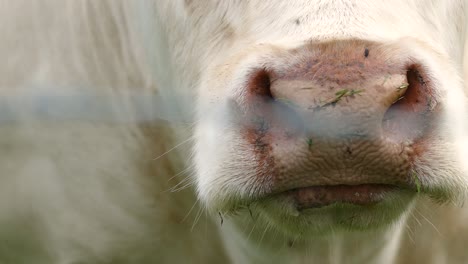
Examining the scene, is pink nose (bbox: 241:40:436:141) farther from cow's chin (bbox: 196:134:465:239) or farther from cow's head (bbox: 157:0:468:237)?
cow's chin (bbox: 196:134:465:239)

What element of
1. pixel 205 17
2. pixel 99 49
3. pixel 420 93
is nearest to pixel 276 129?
pixel 420 93

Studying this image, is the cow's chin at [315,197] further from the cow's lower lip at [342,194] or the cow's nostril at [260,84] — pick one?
the cow's nostril at [260,84]

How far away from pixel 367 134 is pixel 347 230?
1.37 ft

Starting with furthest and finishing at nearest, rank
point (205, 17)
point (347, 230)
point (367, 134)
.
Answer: point (205, 17), point (347, 230), point (367, 134)

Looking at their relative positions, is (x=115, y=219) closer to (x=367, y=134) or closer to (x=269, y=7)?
(x=269, y=7)

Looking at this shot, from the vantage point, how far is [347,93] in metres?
1.85

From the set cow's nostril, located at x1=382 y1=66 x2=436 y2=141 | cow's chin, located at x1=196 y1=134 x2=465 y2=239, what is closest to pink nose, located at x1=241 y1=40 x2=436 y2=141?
cow's nostril, located at x1=382 y1=66 x2=436 y2=141

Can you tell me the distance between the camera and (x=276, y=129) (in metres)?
1.95

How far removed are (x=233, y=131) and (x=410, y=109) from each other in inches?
16.3

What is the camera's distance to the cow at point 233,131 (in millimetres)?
1926

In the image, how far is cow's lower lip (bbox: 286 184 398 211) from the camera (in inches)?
79.1

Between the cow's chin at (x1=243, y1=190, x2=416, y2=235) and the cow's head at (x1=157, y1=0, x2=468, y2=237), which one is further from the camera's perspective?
the cow's chin at (x1=243, y1=190, x2=416, y2=235)

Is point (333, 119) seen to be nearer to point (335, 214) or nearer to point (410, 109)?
point (410, 109)

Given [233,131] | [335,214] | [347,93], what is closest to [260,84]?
[233,131]
